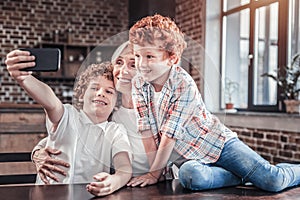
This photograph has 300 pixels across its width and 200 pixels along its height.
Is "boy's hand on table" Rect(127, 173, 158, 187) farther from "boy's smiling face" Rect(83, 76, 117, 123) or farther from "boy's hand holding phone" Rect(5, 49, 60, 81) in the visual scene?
"boy's hand holding phone" Rect(5, 49, 60, 81)

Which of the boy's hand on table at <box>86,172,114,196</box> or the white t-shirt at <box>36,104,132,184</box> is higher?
the white t-shirt at <box>36,104,132,184</box>

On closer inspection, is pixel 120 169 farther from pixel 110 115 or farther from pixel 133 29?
pixel 133 29

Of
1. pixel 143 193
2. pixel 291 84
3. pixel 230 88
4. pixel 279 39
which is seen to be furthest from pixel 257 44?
pixel 143 193

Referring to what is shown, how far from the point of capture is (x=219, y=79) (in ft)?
3.75

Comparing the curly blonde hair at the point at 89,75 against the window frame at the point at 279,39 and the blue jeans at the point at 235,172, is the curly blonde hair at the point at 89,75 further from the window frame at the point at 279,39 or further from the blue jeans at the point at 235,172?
the window frame at the point at 279,39

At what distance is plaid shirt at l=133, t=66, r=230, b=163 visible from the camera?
1.05 m

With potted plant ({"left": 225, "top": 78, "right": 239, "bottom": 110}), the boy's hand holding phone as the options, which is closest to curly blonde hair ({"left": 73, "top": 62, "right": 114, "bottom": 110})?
the boy's hand holding phone

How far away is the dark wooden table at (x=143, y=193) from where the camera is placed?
3.08ft

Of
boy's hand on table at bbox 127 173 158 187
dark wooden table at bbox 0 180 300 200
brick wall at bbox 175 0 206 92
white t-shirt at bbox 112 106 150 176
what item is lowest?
dark wooden table at bbox 0 180 300 200

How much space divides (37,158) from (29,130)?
8.70 ft

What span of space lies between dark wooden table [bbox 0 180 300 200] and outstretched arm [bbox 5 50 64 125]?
219 millimetres

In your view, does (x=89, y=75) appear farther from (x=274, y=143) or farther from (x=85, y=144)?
(x=274, y=143)

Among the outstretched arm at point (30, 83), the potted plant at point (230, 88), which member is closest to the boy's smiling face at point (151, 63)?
the outstretched arm at point (30, 83)

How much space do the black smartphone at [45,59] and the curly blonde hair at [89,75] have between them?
137 mm
